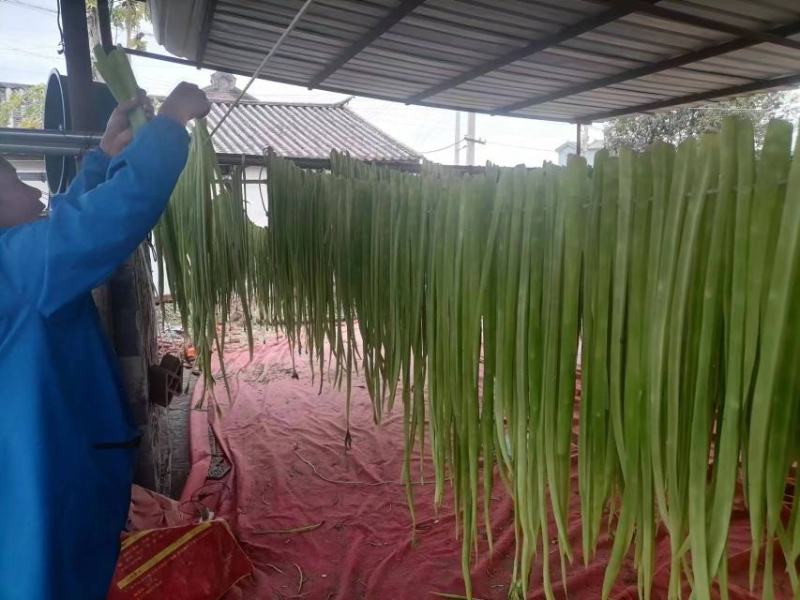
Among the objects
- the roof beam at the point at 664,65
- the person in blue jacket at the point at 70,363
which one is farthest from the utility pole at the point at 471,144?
the person in blue jacket at the point at 70,363

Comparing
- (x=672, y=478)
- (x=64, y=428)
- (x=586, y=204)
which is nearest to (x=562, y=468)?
(x=672, y=478)

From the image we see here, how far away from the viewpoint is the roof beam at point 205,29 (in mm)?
2071

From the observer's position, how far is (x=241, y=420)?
15.1 feet

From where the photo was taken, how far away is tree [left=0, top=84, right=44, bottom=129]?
29.7ft

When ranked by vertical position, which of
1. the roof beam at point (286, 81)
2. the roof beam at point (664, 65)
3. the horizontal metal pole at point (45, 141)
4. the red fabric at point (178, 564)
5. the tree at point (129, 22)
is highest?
the tree at point (129, 22)

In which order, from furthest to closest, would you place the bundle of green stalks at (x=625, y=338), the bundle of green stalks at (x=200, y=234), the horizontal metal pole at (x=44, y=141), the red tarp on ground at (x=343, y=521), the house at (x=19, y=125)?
1. the house at (x=19, y=125)
2. the red tarp on ground at (x=343, y=521)
3. the horizontal metal pole at (x=44, y=141)
4. the bundle of green stalks at (x=200, y=234)
5. the bundle of green stalks at (x=625, y=338)

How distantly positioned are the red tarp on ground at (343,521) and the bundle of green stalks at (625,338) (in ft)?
2.63

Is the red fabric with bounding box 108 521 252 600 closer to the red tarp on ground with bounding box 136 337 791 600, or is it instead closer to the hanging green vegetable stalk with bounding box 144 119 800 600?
the red tarp on ground with bounding box 136 337 791 600

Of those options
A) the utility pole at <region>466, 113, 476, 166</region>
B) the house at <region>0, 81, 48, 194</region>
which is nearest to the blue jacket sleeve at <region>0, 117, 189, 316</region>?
the house at <region>0, 81, 48, 194</region>

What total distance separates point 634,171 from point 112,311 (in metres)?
2.27

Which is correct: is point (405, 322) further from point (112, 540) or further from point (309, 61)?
point (309, 61)

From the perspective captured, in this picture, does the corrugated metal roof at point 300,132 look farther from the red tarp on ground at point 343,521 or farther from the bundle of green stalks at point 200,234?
the bundle of green stalks at point 200,234

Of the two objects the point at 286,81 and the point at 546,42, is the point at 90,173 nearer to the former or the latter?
the point at 286,81

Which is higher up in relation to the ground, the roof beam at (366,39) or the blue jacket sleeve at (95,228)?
the roof beam at (366,39)
